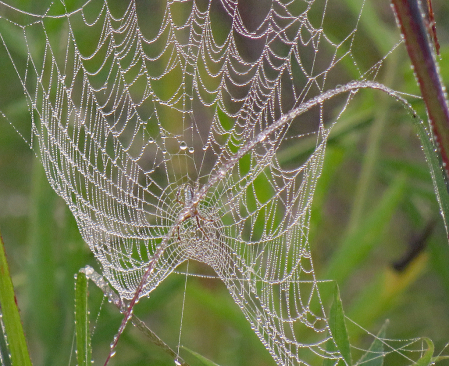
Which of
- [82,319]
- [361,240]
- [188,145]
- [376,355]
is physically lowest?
[376,355]

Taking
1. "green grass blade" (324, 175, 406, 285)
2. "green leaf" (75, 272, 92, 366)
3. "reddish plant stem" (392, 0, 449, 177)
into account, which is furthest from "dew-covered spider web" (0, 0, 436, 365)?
"reddish plant stem" (392, 0, 449, 177)

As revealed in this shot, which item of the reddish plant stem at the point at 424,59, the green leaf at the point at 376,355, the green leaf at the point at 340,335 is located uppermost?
the reddish plant stem at the point at 424,59

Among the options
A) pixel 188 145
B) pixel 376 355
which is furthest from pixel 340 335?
pixel 188 145

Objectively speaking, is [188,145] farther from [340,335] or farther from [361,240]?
[340,335]

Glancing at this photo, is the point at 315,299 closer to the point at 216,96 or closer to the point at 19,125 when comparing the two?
the point at 216,96

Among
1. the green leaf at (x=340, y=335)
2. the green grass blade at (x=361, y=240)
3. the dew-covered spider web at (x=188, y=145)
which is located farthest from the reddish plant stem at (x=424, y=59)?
the green grass blade at (x=361, y=240)

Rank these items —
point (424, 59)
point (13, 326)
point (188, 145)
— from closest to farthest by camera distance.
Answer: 1. point (424, 59)
2. point (13, 326)
3. point (188, 145)

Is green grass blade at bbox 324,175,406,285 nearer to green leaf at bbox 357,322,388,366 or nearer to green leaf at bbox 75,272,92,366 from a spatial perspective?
green leaf at bbox 357,322,388,366

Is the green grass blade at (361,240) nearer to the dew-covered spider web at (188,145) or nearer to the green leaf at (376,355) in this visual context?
the dew-covered spider web at (188,145)
